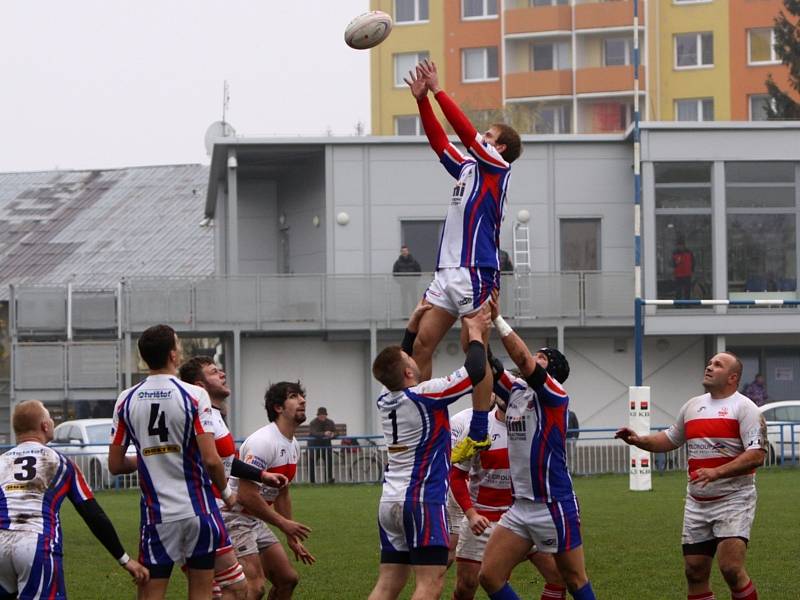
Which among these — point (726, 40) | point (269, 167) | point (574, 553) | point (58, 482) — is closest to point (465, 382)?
point (574, 553)

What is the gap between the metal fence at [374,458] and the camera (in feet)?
99.5

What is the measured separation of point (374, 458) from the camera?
1222 inches

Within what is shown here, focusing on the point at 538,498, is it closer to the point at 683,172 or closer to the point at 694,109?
the point at 683,172

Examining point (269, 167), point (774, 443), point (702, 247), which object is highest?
point (269, 167)

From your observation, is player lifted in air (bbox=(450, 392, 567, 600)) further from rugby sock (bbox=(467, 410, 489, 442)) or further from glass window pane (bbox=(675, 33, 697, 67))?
glass window pane (bbox=(675, 33, 697, 67))

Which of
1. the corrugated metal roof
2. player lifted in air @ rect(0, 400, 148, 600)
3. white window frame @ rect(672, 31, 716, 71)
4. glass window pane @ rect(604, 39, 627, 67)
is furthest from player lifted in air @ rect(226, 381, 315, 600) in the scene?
white window frame @ rect(672, 31, 716, 71)

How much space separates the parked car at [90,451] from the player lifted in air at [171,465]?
63.1ft

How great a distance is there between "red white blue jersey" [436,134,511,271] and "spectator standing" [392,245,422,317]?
2571 centimetres

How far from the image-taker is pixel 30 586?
352 inches

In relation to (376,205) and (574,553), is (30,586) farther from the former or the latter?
(376,205)

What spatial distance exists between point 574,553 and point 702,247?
28.5 metres

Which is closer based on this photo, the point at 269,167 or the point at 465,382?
the point at 465,382

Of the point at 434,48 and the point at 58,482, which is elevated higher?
the point at 434,48

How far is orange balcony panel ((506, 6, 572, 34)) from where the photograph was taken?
2685 inches
